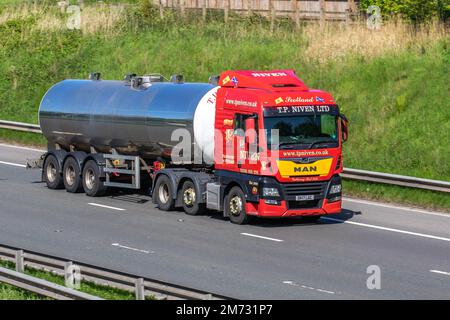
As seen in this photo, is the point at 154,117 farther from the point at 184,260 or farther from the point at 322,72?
the point at 322,72

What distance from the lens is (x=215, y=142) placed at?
2530 cm

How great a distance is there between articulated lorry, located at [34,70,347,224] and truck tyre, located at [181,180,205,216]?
23 mm

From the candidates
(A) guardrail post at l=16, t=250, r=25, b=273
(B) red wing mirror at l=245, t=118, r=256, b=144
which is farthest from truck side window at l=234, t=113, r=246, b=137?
(A) guardrail post at l=16, t=250, r=25, b=273

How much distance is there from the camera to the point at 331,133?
80.2 ft

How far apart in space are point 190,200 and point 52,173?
597cm

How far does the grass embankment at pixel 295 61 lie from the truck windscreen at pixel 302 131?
4162mm

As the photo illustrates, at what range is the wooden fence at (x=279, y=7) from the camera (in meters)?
46.2

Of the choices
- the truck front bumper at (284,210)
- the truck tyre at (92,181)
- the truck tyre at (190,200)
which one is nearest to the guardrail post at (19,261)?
the truck front bumper at (284,210)

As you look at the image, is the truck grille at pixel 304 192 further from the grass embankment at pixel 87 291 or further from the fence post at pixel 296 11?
the fence post at pixel 296 11

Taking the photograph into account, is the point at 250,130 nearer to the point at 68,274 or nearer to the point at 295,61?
the point at 68,274

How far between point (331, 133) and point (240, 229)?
2.92 metres

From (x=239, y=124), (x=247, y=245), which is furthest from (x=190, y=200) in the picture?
(x=247, y=245)
